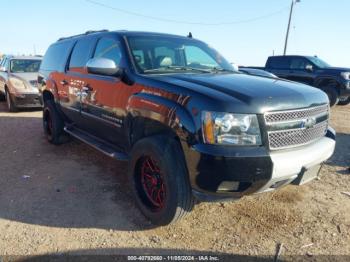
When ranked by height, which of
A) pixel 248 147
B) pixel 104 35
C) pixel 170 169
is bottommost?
pixel 170 169

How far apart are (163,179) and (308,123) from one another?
1.44 m

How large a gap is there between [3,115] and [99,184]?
6442 mm

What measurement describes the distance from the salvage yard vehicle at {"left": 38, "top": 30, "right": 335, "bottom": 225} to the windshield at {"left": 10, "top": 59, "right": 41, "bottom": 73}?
6.77m

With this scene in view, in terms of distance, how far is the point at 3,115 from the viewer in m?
8.98

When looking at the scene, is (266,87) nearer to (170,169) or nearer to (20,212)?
(170,169)

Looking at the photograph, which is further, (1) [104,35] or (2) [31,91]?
(2) [31,91]

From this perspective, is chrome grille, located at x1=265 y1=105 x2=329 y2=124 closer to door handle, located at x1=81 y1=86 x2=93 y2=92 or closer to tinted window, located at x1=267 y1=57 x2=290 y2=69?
door handle, located at x1=81 y1=86 x2=93 y2=92

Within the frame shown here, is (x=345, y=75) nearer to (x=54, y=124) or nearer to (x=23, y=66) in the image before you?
(x=54, y=124)

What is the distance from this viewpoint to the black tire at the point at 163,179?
2762mm

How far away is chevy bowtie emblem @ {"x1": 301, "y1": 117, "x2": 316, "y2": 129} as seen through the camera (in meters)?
2.75

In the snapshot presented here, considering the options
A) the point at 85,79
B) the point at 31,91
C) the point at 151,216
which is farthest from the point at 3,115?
the point at 151,216

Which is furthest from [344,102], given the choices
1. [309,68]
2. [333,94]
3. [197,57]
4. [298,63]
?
[197,57]

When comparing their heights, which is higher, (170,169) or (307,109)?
(307,109)

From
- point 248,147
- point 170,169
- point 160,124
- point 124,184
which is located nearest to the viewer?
point 248,147
